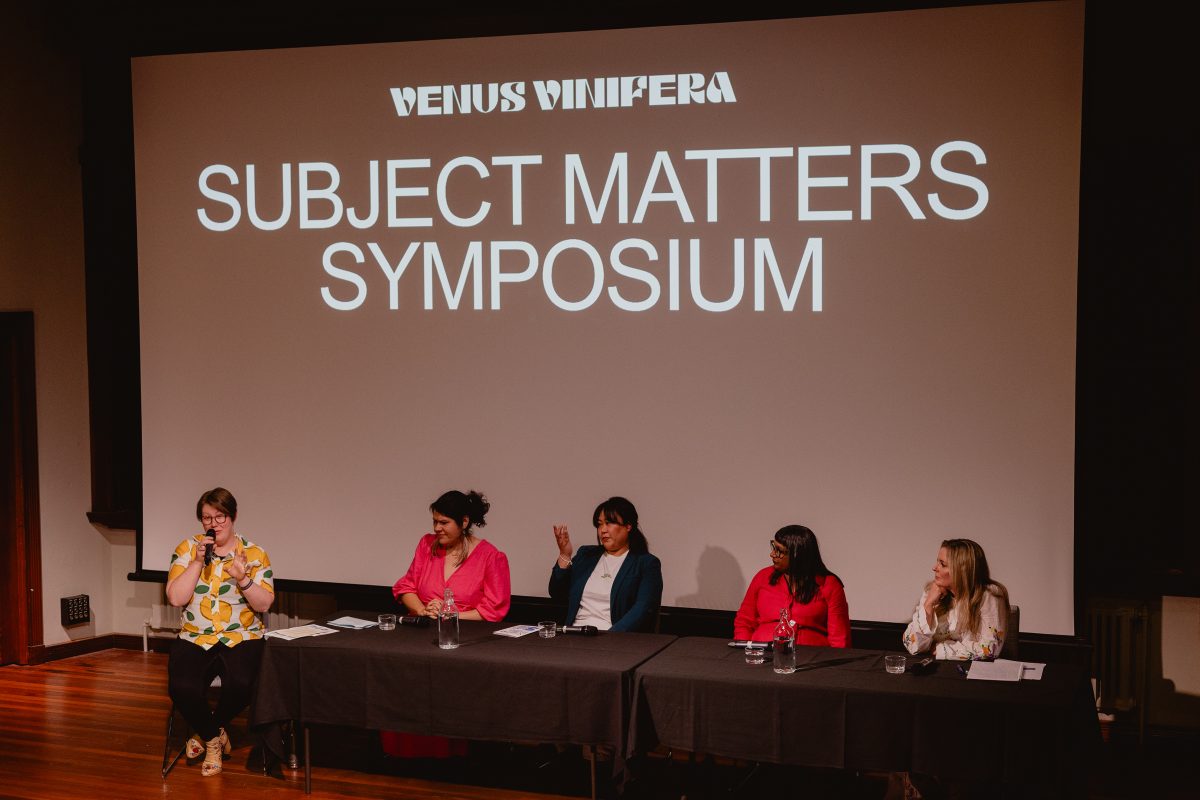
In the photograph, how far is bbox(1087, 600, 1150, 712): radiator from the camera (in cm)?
512

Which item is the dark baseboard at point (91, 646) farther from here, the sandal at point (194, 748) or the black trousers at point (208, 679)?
the black trousers at point (208, 679)

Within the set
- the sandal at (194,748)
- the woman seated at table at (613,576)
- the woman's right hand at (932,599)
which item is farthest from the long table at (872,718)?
the sandal at (194,748)

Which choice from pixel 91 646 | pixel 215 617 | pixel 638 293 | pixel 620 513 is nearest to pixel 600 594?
pixel 620 513

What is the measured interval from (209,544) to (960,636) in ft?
9.54

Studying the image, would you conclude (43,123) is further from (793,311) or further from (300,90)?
(793,311)

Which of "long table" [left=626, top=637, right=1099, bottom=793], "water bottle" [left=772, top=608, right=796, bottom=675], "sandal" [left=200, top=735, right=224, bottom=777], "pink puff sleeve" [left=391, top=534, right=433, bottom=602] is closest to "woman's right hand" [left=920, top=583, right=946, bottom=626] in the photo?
"long table" [left=626, top=637, right=1099, bottom=793]

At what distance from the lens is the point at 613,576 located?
4895 millimetres

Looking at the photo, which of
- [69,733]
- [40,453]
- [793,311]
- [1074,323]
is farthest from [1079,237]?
[40,453]

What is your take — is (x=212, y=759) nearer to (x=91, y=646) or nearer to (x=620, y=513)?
(x=620, y=513)

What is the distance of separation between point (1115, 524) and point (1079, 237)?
132cm

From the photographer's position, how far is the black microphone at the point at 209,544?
4.62 m

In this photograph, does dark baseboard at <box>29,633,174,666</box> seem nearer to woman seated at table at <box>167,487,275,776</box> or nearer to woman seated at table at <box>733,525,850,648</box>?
woman seated at table at <box>167,487,275,776</box>

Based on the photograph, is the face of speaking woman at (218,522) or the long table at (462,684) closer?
the long table at (462,684)

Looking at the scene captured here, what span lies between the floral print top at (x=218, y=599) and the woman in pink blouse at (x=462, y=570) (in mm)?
668
